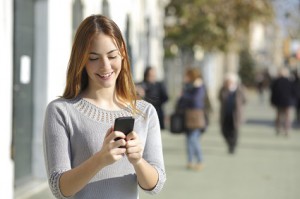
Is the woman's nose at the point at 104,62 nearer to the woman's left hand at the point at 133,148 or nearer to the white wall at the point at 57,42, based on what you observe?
the woman's left hand at the point at 133,148

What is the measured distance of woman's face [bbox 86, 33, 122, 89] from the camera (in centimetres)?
287

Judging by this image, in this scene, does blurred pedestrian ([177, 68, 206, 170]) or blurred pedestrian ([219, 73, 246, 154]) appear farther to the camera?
blurred pedestrian ([219, 73, 246, 154])

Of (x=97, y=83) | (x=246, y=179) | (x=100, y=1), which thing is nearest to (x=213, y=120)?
(x=100, y=1)

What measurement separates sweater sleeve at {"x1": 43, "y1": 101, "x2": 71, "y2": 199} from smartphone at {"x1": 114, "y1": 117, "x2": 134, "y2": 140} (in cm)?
26

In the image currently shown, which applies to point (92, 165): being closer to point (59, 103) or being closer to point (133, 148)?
point (133, 148)

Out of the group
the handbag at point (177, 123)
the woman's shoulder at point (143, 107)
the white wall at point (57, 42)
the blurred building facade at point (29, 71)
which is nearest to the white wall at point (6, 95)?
the blurred building facade at point (29, 71)

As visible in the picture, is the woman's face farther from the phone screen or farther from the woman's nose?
the phone screen

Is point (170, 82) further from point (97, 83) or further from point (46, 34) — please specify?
point (97, 83)

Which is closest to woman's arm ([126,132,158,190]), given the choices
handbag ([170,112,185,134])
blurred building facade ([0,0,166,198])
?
blurred building facade ([0,0,166,198])

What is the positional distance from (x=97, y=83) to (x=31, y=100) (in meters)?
8.14

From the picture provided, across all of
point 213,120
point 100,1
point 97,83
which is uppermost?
point 100,1

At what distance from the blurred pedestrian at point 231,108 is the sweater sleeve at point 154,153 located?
476 inches

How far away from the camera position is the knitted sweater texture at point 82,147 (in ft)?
9.31

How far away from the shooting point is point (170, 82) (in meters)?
36.4
